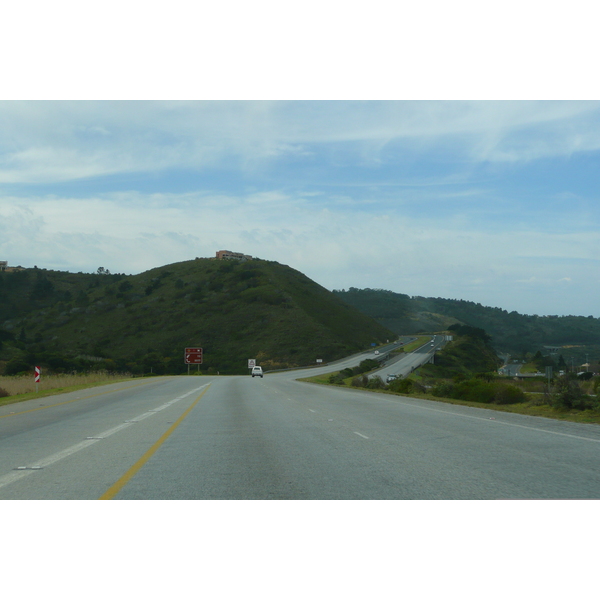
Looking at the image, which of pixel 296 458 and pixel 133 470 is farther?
pixel 296 458

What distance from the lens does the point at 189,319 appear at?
437 ft

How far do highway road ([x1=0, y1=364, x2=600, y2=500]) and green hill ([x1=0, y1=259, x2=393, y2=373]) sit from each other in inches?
3325

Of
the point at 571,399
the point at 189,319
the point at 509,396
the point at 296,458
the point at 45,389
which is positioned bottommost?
the point at 45,389

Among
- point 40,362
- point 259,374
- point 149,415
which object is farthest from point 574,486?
point 40,362

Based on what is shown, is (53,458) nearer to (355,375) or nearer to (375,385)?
(375,385)

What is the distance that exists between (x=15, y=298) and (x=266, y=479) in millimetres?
174918

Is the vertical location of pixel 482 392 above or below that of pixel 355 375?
above

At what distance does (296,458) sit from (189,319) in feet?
411

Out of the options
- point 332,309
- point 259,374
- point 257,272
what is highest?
point 257,272

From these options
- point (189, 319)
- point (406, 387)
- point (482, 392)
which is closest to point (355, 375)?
point (406, 387)

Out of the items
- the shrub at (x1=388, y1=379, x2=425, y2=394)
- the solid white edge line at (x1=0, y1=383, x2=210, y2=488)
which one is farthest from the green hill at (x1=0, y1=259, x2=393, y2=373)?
the solid white edge line at (x1=0, y1=383, x2=210, y2=488)

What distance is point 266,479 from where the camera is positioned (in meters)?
8.46

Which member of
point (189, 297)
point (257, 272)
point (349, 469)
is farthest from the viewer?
point (257, 272)

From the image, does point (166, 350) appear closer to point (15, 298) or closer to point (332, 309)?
point (332, 309)
